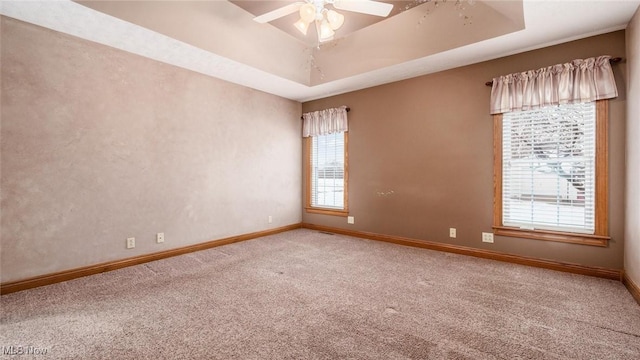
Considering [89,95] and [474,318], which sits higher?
[89,95]

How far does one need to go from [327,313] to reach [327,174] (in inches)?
134

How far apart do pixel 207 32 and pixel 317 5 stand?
146 cm

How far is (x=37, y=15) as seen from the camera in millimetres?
2680

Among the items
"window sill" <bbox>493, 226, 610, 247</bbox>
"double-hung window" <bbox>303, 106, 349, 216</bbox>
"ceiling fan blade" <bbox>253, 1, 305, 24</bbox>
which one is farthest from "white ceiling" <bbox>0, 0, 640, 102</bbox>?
"window sill" <bbox>493, 226, 610, 247</bbox>

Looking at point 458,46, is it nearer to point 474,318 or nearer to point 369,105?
point 369,105

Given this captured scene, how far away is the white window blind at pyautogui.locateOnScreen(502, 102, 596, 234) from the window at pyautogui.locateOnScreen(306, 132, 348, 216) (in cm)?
249

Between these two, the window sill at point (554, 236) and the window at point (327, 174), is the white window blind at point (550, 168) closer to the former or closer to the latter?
the window sill at point (554, 236)

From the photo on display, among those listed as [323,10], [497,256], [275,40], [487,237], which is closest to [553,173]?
[487,237]

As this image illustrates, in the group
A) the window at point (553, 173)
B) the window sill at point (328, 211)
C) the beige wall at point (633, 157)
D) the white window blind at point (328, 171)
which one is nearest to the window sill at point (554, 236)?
the window at point (553, 173)

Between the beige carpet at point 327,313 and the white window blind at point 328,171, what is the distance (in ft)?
6.52

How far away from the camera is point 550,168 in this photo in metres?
3.28

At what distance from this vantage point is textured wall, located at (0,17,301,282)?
277 cm

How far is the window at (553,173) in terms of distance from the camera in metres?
3.03

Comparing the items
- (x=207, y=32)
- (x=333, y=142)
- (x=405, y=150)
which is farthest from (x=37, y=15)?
(x=405, y=150)
